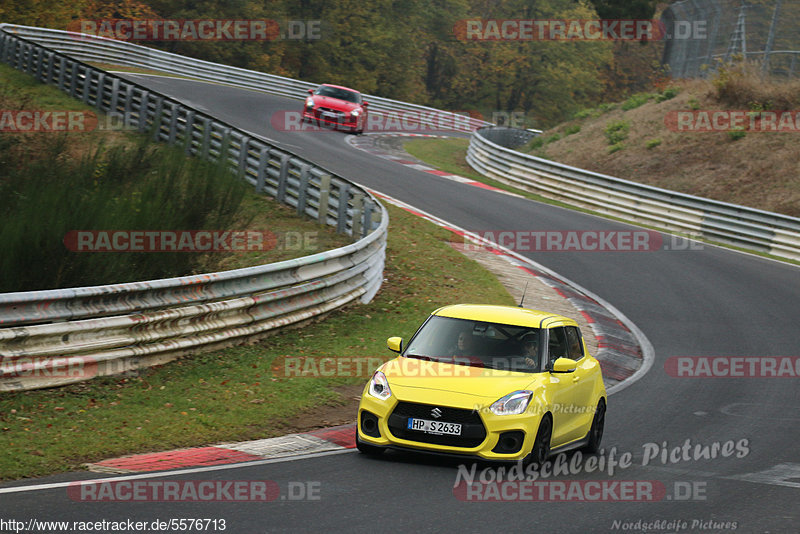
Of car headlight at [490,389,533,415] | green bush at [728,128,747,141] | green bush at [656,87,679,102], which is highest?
green bush at [656,87,679,102]

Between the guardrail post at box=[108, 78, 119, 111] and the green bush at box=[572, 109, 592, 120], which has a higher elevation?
the guardrail post at box=[108, 78, 119, 111]

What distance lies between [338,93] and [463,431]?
3182 centimetres

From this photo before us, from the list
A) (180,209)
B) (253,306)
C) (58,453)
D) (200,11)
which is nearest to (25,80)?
(180,209)

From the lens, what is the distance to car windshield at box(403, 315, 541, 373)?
9.53 m

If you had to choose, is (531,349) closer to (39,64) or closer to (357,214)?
(357,214)

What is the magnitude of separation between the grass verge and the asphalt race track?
2.92ft

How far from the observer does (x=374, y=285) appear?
17203 mm

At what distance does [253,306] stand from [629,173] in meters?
23.7

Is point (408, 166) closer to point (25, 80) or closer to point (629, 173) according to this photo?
point (629, 173)

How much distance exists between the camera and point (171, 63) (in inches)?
1877

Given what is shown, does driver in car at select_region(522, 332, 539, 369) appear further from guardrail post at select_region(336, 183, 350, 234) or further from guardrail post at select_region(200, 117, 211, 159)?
guardrail post at select_region(200, 117, 211, 159)
